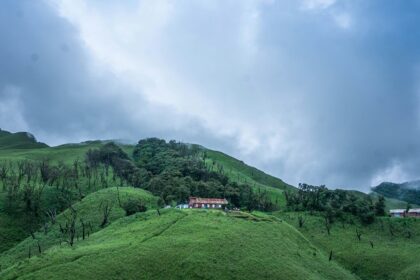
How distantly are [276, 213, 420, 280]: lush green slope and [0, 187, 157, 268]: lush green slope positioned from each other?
4811 centimetres

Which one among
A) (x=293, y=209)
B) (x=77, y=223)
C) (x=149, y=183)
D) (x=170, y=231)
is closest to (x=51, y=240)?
(x=77, y=223)

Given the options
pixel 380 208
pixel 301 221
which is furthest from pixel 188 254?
pixel 380 208

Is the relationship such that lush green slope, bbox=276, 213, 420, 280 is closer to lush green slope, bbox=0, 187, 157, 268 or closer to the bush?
the bush

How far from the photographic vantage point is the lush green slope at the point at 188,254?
78.1 m

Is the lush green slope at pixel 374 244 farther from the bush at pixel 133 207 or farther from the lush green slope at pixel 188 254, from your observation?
the bush at pixel 133 207

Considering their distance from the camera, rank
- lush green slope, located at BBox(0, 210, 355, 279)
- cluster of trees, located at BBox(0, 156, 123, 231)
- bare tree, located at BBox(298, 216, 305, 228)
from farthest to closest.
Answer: cluster of trees, located at BBox(0, 156, 123, 231)
bare tree, located at BBox(298, 216, 305, 228)
lush green slope, located at BBox(0, 210, 355, 279)

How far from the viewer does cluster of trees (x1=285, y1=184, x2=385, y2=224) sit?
138500 mm

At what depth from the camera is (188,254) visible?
8444 cm

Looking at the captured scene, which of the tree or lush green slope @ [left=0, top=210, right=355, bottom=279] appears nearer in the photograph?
lush green slope @ [left=0, top=210, right=355, bottom=279]

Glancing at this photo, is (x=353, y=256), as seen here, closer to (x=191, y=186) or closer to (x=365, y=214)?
(x=365, y=214)

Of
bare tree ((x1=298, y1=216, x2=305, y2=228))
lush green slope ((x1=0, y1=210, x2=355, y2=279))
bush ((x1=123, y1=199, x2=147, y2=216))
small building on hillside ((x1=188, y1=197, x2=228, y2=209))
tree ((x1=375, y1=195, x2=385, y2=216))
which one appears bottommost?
lush green slope ((x1=0, y1=210, x2=355, y2=279))

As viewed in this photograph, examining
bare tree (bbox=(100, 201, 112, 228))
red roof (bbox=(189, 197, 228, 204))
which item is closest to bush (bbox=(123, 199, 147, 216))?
bare tree (bbox=(100, 201, 112, 228))

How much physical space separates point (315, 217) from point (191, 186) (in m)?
51.5

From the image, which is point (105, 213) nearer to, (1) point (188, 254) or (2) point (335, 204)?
(1) point (188, 254)
